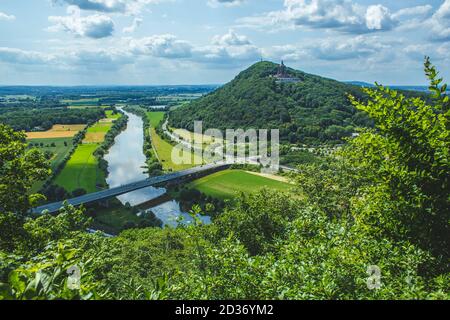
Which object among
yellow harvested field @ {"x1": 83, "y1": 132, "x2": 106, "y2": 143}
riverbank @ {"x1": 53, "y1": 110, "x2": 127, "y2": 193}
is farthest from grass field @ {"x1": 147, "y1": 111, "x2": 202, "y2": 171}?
yellow harvested field @ {"x1": 83, "y1": 132, "x2": 106, "y2": 143}

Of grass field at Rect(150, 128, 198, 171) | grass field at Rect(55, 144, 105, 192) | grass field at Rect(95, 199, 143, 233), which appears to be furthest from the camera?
grass field at Rect(150, 128, 198, 171)

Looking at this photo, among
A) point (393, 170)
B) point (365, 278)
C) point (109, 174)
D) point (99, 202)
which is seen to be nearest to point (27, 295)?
point (365, 278)

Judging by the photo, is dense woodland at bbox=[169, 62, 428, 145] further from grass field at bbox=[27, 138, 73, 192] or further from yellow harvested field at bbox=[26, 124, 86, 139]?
grass field at bbox=[27, 138, 73, 192]

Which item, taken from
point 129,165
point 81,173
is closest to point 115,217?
point 81,173

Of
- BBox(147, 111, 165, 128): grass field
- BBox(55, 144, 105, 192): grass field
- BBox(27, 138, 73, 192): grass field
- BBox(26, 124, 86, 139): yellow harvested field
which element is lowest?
BBox(55, 144, 105, 192): grass field

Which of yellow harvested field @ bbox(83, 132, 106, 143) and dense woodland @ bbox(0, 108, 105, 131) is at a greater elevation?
dense woodland @ bbox(0, 108, 105, 131)

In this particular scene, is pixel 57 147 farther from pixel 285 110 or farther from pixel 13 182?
pixel 13 182
